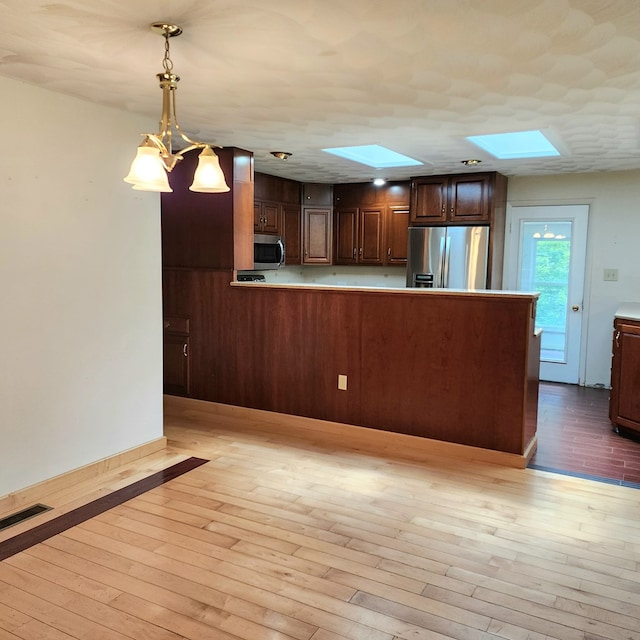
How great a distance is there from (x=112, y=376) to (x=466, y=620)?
2468 millimetres

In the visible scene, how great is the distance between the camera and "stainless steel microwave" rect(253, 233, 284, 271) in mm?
5582

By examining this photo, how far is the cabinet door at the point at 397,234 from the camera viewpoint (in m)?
6.18

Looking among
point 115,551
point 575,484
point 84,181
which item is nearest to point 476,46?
point 84,181

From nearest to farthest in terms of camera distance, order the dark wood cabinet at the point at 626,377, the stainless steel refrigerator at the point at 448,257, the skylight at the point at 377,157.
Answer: the dark wood cabinet at the point at 626,377 → the skylight at the point at 377,157 → the stainless steel refrigerator at the point at 448,257

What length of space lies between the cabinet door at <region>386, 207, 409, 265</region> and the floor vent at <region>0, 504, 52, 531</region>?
4384 mm

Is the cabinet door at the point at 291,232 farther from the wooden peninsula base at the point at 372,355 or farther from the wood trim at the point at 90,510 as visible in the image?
the wood trim at the point at 90,510

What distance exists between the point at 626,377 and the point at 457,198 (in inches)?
95.6

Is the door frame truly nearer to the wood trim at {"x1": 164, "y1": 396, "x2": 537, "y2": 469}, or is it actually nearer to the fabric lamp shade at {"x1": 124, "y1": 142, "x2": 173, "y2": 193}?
the wood trim at {"x1": 164, "y1": 396, "x2": 537, "y2": 469}

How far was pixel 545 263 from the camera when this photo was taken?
595cm

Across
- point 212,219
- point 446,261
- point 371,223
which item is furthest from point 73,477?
point 371,223

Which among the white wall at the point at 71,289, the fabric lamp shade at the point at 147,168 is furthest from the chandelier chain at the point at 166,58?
the white wall at the point at 71,289

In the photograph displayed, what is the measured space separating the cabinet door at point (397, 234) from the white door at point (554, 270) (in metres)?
1.11

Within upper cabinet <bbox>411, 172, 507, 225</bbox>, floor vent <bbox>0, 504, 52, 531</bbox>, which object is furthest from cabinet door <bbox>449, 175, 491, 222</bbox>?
floor vent <bbox>0, 504, 52, 531</bbox>

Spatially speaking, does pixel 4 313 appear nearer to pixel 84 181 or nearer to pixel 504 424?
pixel 84 181
